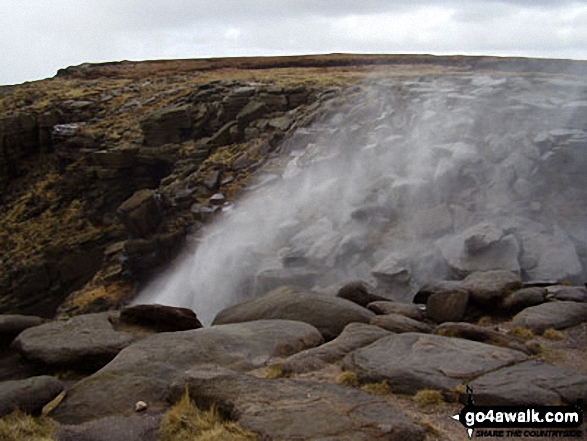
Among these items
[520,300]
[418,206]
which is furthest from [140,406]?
[418,206]

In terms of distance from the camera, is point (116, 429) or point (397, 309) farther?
point (397, 309)

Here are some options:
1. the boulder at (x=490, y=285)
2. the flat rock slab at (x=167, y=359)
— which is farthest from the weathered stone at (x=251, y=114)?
the flat rock slab at (x=167, y=359)

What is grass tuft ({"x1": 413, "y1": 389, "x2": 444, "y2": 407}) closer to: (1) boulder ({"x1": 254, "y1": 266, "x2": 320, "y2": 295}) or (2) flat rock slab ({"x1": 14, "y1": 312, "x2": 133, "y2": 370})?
(2) flat rock slab ({"x1": 14, "y1": 312, "x2": 133, "y2": 370})

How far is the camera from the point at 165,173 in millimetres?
27859

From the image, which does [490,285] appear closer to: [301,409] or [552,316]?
[552,316]

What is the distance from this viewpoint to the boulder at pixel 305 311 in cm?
1076

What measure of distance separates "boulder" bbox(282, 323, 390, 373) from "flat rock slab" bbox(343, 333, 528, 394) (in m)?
0.30

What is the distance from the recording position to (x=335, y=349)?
9180mm

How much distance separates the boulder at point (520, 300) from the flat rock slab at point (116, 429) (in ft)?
25.4

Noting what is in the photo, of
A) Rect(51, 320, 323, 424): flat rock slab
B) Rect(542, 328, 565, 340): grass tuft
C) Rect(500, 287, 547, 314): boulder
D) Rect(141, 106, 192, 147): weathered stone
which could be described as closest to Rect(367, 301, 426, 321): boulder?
Rect(500, 287, 547, 314): boulder

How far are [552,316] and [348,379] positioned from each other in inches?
198

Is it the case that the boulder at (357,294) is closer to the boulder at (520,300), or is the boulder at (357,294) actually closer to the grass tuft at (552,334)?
the boulder at (520,300)

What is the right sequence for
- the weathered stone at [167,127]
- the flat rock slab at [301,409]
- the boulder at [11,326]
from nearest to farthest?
the flat rock slab at [301,409], the boulder at [11,326], the weathered stone at [167,127]

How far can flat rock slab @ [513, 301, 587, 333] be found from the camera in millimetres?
10837
